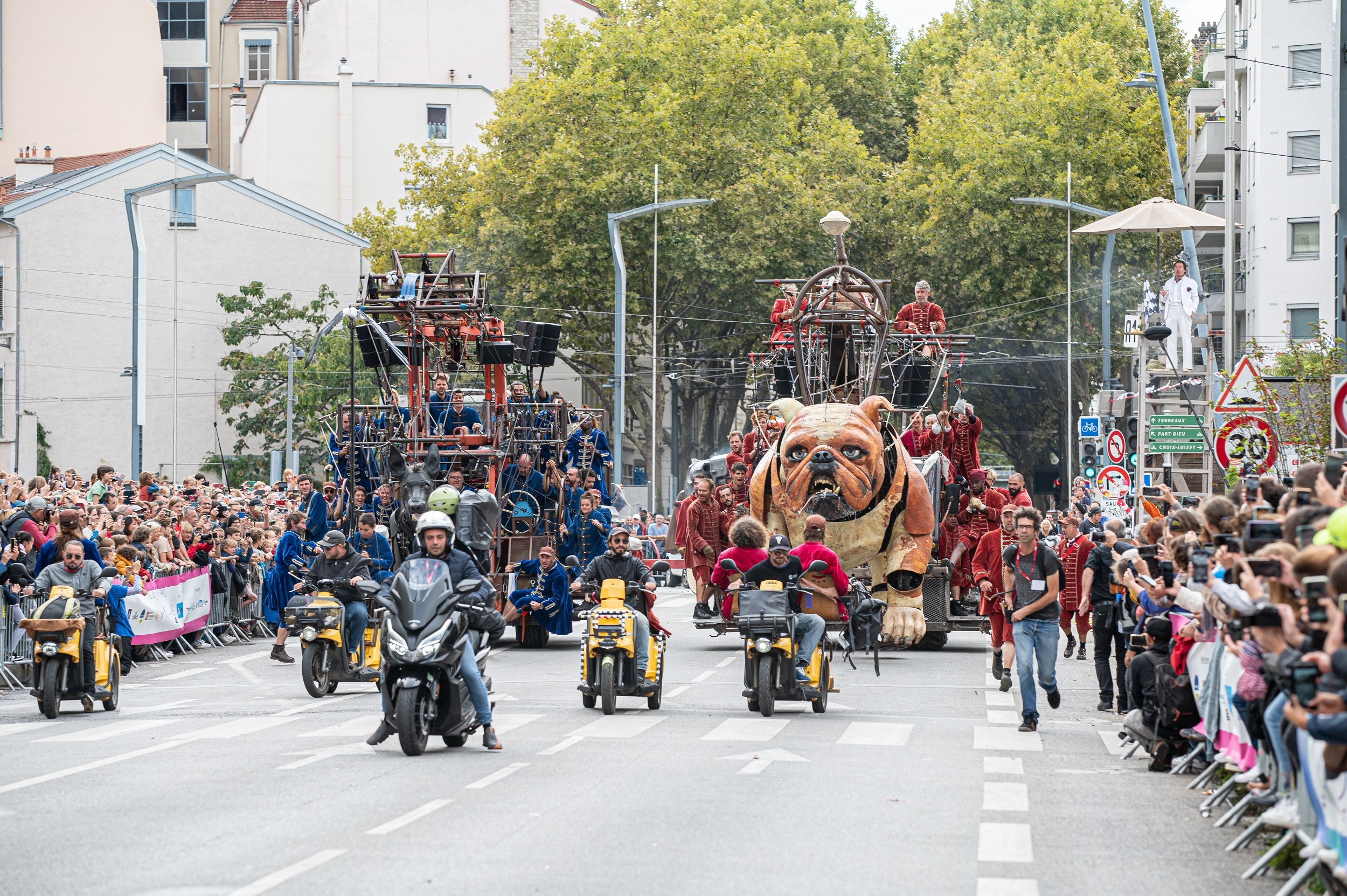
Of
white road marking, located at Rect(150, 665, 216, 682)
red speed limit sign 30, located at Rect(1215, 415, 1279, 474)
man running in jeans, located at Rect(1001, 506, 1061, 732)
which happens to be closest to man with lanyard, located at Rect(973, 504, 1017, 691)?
man running in jeans, located at Rect(1001, 506, 1061, 732)

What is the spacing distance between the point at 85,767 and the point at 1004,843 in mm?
6484

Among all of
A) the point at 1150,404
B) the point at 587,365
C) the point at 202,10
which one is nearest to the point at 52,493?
the point at 1150,404

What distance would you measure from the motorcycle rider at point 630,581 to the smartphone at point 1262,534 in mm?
7910

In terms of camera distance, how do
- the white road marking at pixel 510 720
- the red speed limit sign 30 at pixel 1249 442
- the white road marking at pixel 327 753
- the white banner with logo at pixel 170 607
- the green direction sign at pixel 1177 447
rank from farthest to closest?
the green direction sign at pixel 1177 447
the white banner with logo at pixel 170 607
the red speed limit sign 30 at pixel 1249 442
the white road marking at pixel 510 720
the white road marking at pixel 327 753

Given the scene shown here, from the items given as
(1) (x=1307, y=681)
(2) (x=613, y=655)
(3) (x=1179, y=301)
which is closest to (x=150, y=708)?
(2) (x=613, y=655)

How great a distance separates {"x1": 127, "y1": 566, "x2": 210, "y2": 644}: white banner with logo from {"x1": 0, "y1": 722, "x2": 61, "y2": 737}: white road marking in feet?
17.8

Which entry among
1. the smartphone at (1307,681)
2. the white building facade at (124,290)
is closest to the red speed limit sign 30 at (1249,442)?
the smartphone at (1307,681)

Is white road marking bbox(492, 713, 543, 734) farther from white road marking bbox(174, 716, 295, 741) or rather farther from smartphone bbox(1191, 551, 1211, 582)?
smartphone bbox(1191, 551, 1211, 582)

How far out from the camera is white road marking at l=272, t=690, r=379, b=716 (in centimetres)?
1766

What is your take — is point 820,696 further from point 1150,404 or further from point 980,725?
point 1150,404

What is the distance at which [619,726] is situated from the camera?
16.1 meters

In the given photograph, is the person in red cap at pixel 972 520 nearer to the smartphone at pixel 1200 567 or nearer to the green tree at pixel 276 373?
the smartphone at pixel 1200 567

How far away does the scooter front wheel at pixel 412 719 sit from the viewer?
45.3 ft

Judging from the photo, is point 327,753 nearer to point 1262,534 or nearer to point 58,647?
point 58,647
